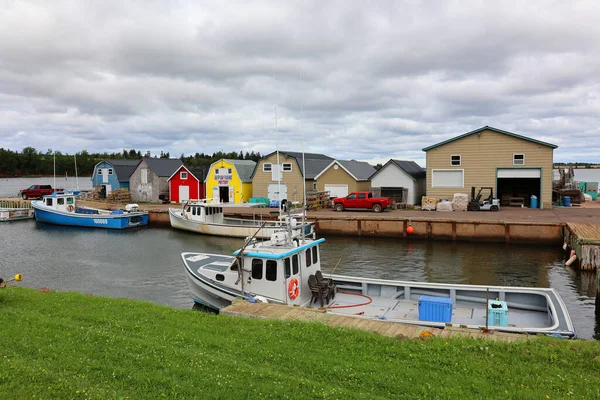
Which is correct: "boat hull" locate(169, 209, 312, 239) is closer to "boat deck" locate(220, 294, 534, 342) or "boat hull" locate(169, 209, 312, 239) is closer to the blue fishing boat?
the blue fishing boat

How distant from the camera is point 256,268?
1405cm

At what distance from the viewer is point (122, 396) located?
6.14 m

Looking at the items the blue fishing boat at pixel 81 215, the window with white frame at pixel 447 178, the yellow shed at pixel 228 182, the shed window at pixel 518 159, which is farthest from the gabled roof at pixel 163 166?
the shed window at pixel 518 159

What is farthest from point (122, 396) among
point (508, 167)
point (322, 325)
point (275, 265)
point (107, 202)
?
point (107, 202)

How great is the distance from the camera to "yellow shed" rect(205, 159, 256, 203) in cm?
4838

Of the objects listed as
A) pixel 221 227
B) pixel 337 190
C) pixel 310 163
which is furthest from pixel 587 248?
pixel 310 163

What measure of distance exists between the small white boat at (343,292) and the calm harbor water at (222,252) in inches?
91.2

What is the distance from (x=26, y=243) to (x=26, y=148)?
176387mm

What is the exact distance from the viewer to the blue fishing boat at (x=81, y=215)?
40219 millimetres

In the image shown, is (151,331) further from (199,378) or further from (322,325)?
(322,325)

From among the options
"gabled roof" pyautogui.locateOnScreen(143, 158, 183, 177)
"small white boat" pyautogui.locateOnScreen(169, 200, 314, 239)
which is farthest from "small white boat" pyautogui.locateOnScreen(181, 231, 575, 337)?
"gabled roof" pyautogui.locateOnScreen(143, 158, 183, 177)

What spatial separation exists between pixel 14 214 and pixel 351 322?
47798 mm

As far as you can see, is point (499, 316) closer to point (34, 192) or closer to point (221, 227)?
point (221, 227)

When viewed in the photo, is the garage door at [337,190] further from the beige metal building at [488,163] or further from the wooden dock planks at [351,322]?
the wooden dock planks at [351,322]
